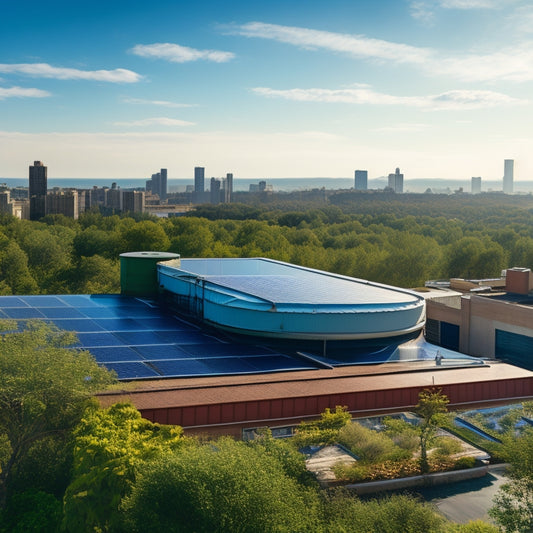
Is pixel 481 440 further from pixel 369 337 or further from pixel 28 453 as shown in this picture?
pixel 28 453

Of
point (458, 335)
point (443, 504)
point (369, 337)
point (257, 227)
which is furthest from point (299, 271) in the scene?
point (257, 227)

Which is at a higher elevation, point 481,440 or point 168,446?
point 168,446

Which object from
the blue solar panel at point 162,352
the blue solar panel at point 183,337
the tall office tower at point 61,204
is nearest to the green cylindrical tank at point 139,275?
the blue solar panel at point 183,337

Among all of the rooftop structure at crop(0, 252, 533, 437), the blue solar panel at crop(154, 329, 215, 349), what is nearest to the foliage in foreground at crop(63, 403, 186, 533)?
the rooftop structure at crop(0, 252, 533, 437)

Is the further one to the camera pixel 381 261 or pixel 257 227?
pixel 257 227

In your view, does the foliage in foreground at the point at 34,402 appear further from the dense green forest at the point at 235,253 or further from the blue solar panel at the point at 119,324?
the dense green forest at the point at 235,253

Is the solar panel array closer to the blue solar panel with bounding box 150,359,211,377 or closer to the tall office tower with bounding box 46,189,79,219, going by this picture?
the blue solar panel with bounding box 150,359,211,377
